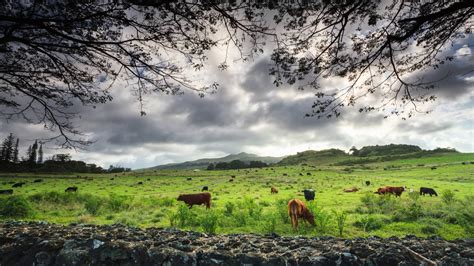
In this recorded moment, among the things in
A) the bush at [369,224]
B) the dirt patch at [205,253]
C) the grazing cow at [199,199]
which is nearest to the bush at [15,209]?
the grazing cow at [199,199]

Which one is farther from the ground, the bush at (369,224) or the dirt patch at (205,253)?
the dirt patch at (205,253)

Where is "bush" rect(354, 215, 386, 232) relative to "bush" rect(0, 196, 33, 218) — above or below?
below

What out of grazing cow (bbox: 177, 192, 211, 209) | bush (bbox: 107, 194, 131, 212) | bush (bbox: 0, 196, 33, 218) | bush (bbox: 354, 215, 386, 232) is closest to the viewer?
bush (bbox: 354, 215, 386, 232)

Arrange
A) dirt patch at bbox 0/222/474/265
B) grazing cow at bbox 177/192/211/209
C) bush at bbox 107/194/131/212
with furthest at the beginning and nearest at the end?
grazing cow at bbox 177/192/211/209, bush at bbox 107/194/131/212, dirt patch at bbox 0/222/474/265

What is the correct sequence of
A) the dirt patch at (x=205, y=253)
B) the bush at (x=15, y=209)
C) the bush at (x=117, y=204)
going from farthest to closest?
the bush at (x=117, y=204), the bush at (x=15, y=209), the dirt patch at (x=205, y=253)

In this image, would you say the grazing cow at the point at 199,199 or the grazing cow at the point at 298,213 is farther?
the grazing cow at the point at 199,199

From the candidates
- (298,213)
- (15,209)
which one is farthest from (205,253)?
(15,209)

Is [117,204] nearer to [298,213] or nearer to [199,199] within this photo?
[199,199]

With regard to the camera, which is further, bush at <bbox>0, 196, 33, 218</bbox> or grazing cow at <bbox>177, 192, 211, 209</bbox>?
grazing cow at <bbox>177, 192, 211, 209</bbox>

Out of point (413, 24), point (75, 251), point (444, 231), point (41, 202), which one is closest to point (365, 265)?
point (75, 251)

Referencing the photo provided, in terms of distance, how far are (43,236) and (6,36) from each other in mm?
4461

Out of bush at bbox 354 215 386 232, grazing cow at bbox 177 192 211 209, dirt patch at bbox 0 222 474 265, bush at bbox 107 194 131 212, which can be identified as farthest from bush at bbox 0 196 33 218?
bush at bbox 354 215 386 232

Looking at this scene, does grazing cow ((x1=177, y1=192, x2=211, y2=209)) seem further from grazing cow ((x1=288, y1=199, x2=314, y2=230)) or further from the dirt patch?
the dirt patch

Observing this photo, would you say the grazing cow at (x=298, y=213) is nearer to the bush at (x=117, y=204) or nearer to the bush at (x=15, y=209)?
the bush at (x=117, y=204)
